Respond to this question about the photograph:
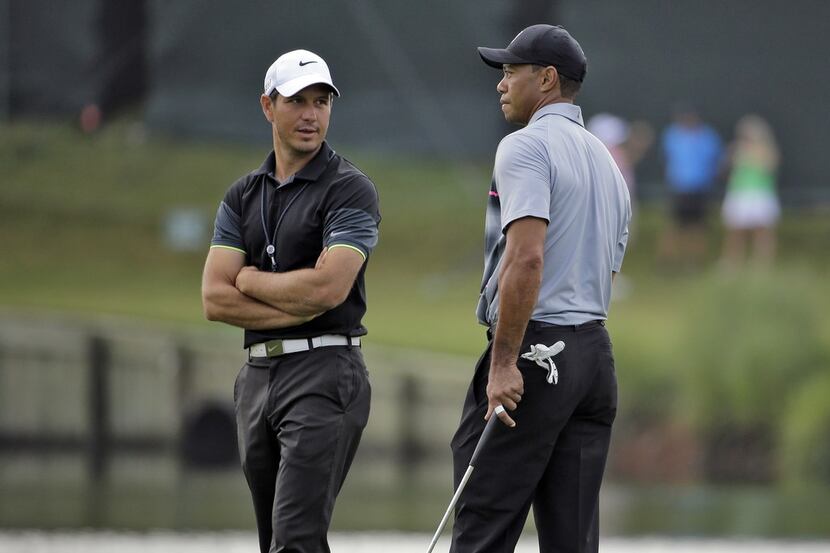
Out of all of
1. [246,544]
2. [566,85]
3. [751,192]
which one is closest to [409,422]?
[751,192]

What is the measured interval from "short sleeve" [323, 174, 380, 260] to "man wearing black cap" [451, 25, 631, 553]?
41 cm

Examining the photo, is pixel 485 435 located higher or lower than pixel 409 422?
higher

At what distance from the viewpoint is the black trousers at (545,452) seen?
5.93 meters

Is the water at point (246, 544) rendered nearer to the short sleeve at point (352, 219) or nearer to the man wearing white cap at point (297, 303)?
the man wearing white cap at point (297, 303)

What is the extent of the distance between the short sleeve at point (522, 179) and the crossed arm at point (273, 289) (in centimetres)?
57

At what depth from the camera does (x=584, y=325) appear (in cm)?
600

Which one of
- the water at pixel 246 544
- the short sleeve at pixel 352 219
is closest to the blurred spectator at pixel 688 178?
the water at pixel 246 544

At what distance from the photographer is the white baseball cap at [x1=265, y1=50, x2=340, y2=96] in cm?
622

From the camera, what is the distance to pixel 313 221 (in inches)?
243

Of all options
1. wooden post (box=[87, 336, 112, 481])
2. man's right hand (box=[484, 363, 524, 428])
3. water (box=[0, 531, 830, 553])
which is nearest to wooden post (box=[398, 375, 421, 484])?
wooden post (box=[87, 336, 112, 481])

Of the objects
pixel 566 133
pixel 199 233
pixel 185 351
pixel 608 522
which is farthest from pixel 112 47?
pixel 566 133

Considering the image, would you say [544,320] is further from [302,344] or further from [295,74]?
[295,74]

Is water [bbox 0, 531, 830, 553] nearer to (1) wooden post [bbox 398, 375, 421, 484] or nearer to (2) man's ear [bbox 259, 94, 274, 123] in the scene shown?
(2) man's ear [bbox 259, 94, 274, 123]

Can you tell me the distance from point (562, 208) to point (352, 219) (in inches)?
27.7
